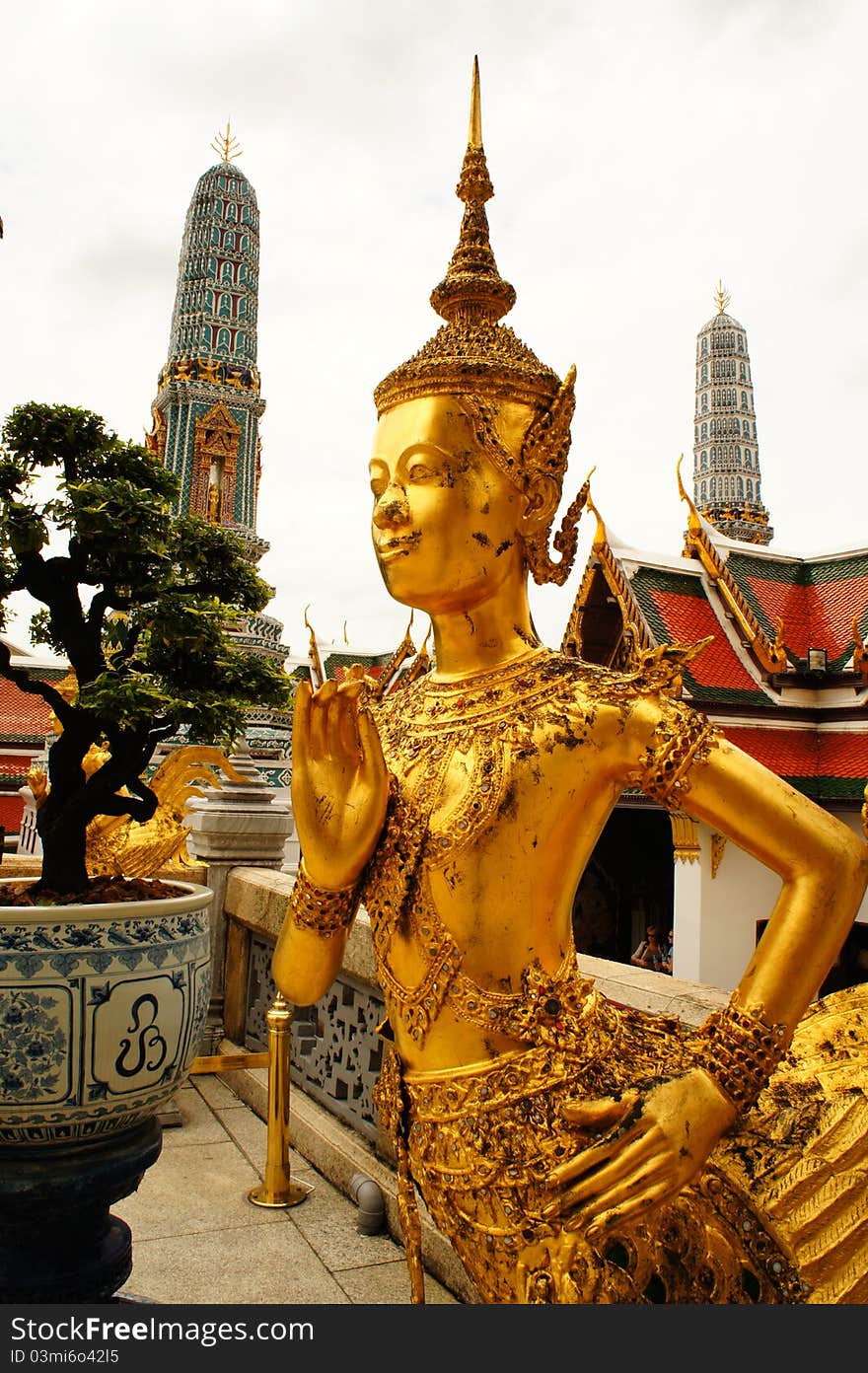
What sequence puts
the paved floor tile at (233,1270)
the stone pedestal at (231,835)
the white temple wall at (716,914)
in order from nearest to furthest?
the paved floor tile at (233,1270) → the stone pedestal at (231,835) → the white temple wall at (716,914)

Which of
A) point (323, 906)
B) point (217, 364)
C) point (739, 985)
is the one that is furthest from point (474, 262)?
point (217, 364)

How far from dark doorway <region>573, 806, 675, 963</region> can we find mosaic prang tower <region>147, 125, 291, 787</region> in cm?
1028

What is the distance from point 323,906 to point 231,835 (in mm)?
4168

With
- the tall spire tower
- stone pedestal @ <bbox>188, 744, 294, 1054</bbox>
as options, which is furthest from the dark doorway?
the tall spire tower

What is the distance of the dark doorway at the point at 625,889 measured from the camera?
1298cm

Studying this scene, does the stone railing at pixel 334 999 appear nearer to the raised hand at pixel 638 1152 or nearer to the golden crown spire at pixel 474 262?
the raised hand at pixel 638 1152

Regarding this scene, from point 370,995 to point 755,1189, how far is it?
7.95 feet

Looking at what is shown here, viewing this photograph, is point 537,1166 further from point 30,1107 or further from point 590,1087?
point 30,1107

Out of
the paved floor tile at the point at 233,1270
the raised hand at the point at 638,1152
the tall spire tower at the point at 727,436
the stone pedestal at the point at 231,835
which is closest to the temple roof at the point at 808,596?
the stone pedestal at the point at 231,835

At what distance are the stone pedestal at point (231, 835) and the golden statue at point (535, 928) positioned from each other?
394cm

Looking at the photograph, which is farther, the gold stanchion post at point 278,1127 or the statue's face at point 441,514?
the gold stanchion post at point 278,1127

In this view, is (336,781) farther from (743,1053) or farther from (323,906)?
(743,1053)

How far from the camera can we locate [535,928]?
1768 mm

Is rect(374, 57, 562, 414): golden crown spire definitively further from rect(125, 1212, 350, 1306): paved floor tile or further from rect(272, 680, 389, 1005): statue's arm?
rect(125, 1212, 350, 1306): paved floor tile
